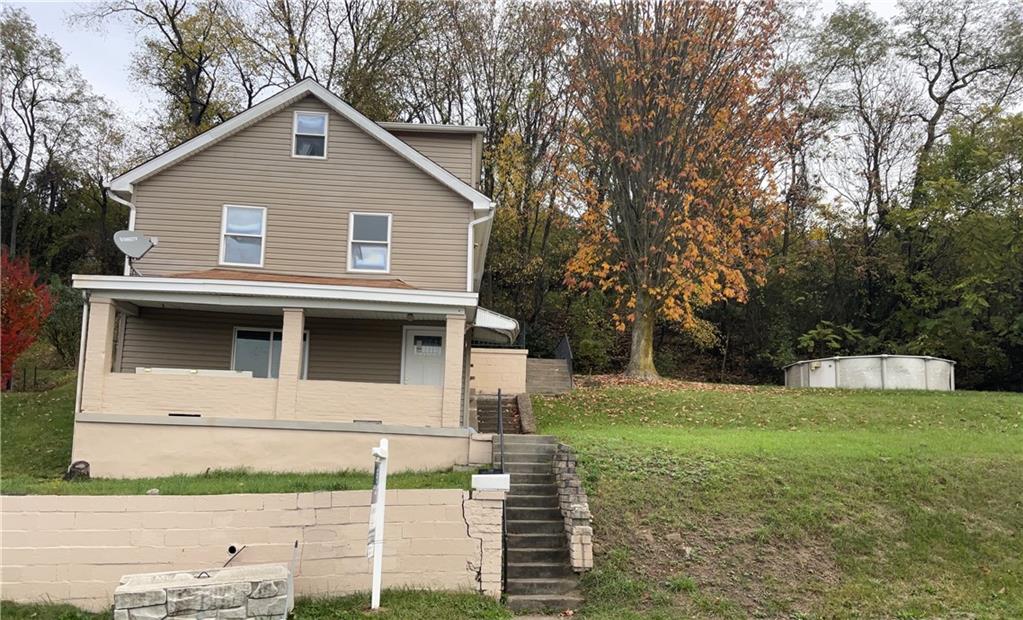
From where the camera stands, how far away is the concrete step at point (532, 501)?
1182cm

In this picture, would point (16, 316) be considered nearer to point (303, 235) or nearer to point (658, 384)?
point (303, 235)

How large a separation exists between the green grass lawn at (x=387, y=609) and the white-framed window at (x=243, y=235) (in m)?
8.92

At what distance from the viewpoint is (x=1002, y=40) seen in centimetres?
3127

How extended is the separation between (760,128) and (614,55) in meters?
5.21

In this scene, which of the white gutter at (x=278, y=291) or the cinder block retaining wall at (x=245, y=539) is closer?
the cinder block retaining wall at (x=245, y=539)

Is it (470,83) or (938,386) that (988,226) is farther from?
(470,83)

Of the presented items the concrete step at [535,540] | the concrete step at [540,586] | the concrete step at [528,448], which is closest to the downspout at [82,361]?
the concrete step at [528,448]

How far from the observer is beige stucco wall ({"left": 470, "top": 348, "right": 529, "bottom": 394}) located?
70.9ft

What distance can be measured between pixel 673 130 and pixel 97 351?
17.1 m

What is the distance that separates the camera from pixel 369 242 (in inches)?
668

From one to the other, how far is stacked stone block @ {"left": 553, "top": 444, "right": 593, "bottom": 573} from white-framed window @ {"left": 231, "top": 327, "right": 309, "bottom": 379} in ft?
24.7

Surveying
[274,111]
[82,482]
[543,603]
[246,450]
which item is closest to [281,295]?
[246,450]

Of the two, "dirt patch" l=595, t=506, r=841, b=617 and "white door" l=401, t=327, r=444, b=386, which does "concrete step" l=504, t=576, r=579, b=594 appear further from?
"white door" l=401, t=327, r=444, b=386

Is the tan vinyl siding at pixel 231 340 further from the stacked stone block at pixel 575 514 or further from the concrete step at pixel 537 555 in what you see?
the concrete step at pixel 537 555
